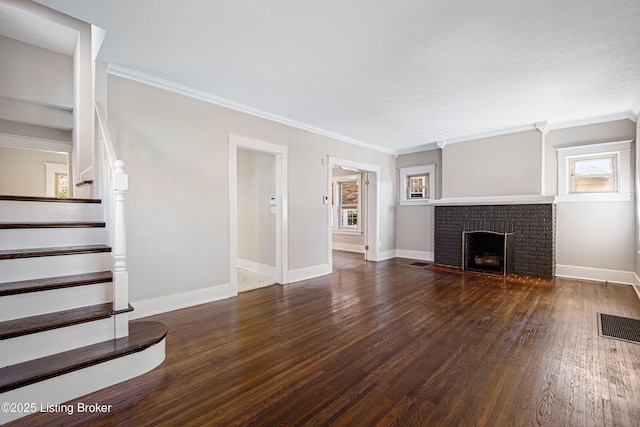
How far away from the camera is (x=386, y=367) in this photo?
83.5 inches

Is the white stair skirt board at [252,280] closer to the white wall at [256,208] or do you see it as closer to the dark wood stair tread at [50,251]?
the white wall at [256,208]

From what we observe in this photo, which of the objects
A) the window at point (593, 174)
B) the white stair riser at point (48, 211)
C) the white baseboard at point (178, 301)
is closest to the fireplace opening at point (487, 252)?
the window at point (593, 174)

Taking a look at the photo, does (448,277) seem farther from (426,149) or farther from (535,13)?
(535,13)

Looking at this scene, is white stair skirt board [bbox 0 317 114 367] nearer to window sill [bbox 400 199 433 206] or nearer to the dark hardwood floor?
the dark hardwood floor

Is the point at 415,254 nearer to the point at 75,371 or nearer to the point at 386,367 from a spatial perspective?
the point at 386,367

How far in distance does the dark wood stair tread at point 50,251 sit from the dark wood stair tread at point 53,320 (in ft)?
1.39

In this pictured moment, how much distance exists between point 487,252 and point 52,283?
6214 millimetres

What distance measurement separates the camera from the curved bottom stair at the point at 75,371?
1.54m

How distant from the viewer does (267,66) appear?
2930 millimetres

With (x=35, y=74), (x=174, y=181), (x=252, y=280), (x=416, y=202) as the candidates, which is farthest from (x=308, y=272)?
(x=35, y=74)

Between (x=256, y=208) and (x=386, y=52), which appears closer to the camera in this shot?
(x=386, y=52)

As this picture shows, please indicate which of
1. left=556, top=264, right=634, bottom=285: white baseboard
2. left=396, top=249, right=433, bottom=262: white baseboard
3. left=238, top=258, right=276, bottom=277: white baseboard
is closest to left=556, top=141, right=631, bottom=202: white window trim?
left=556, top=264, right=634, bottom=285: white baseboard

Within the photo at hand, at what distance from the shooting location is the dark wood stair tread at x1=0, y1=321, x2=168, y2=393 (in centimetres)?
155

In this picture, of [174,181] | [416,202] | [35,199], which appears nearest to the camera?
[35,199]
